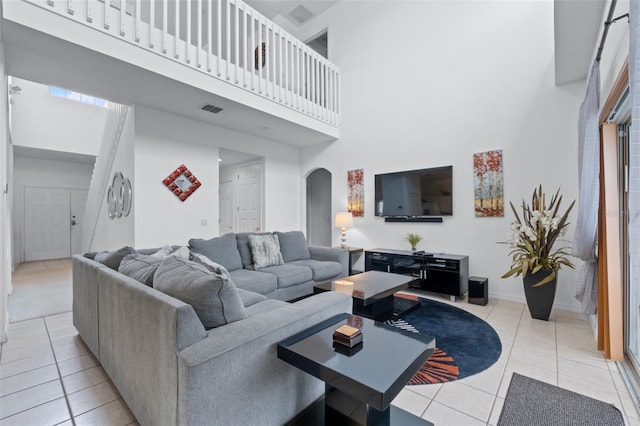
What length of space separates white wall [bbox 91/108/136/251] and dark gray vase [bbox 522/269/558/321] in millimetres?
4745

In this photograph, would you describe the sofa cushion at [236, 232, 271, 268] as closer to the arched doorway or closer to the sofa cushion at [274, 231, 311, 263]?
the sofa cushion at [274, 231, 311, 263]

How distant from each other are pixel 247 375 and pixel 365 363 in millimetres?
514

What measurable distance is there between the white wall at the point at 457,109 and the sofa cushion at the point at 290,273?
5.95 ft

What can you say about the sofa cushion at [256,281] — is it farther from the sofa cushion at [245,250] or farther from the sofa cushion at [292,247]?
the sofa cushion at [292,247]

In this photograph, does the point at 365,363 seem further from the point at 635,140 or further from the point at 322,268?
the point at 322,268

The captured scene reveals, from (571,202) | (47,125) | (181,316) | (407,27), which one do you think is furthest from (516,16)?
(47,125)

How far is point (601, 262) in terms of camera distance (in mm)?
2320

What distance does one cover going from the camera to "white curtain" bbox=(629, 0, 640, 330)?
102 centimetres

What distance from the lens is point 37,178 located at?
7.42m

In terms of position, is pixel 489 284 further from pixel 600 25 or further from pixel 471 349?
pixel 600 25

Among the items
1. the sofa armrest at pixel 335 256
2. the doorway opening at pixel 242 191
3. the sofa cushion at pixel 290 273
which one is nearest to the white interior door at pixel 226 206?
the doorway opening at pixel 242 191

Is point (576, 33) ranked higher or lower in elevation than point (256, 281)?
higher

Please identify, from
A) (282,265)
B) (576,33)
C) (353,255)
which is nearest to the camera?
(576,33)

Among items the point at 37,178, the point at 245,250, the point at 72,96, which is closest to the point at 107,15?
the point at 245,250
